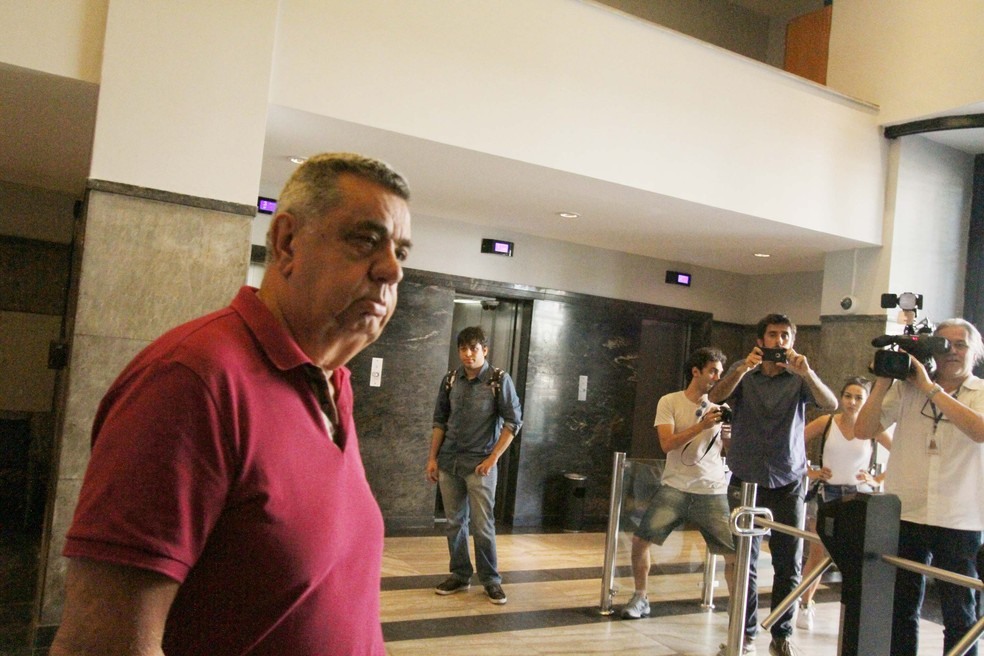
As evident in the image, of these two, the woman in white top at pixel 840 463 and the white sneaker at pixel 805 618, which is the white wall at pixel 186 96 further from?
the white sneaker at pixel 805 618

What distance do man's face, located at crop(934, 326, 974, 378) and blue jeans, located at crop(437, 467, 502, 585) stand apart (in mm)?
2622

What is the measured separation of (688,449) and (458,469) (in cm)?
145

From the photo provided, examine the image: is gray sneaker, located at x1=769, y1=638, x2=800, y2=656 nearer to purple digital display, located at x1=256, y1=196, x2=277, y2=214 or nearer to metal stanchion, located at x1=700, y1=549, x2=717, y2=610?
metal stanchion, located at x1=700, y1=549, x2=717, y2=610

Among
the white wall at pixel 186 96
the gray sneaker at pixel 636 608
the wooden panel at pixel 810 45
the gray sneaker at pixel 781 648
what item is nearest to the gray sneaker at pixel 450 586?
the gray sneaker at pixel 636 608

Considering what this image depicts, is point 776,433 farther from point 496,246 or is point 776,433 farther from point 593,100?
point 496,246

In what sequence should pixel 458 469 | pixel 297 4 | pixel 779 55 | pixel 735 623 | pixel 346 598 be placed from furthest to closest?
pixel 779 55
pixel 458 469
pixel 297 4
pixel 735 623
pixel 346 598

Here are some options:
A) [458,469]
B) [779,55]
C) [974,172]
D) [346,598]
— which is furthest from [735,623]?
[779,55]

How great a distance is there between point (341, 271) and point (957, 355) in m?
3.48

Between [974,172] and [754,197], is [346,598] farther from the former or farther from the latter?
[974,172]

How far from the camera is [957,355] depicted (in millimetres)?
3719

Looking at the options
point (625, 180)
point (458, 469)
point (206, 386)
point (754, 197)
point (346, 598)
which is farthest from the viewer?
point (754, 197)

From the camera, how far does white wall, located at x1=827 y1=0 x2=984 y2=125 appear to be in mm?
6496

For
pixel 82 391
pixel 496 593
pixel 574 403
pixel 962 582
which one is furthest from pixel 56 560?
pixel 574 403

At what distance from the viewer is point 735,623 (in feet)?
11.4
